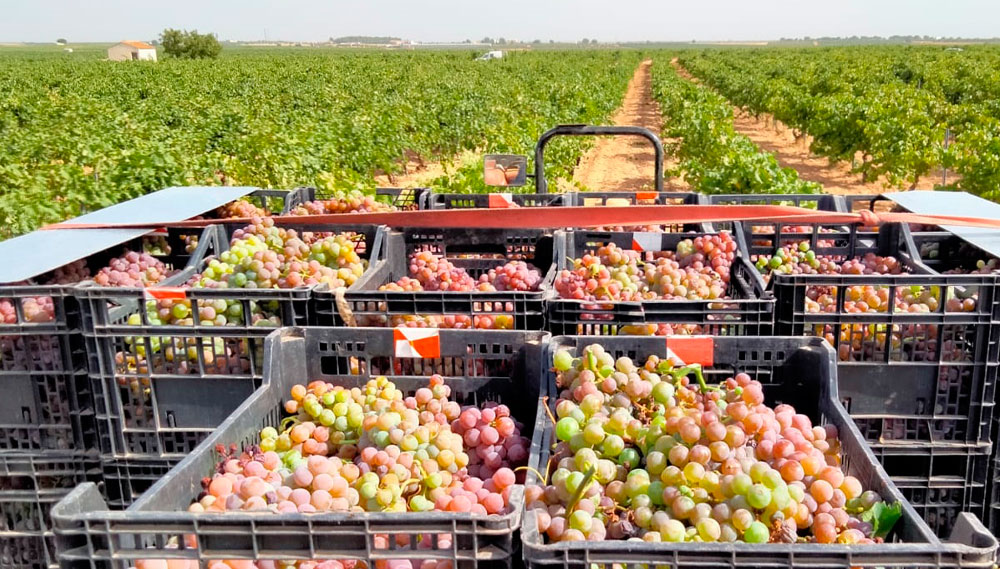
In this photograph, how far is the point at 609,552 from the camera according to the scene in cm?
153

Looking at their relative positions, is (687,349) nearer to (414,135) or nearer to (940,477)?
(940,477)

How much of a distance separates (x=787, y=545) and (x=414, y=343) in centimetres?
145

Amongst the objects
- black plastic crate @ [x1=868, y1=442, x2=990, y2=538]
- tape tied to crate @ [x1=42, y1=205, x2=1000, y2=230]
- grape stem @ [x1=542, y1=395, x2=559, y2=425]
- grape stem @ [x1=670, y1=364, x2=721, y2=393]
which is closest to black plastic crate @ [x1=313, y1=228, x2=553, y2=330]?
tape tied to crate @ [x1=42, y1=205, x2=1000, y2=230]

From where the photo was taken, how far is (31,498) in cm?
296

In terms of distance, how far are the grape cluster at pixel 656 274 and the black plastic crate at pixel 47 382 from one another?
6.22 feet

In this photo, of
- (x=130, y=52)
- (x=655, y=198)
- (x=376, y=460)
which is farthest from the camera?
(x=130, y=52)

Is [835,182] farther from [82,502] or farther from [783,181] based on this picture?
[82,502]

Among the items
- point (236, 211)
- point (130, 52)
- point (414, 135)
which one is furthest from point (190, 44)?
point (236, 211)

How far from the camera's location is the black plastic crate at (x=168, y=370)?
2.89 m

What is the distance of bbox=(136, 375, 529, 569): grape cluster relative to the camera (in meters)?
2.02

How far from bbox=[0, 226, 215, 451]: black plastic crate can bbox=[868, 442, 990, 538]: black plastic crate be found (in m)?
2.80

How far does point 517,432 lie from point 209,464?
34.7 inches

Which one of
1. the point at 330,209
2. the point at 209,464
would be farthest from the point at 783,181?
the point at 209,464

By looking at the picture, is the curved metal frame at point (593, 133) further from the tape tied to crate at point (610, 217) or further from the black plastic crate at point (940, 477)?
the black plastic crate at point (940, 477)
